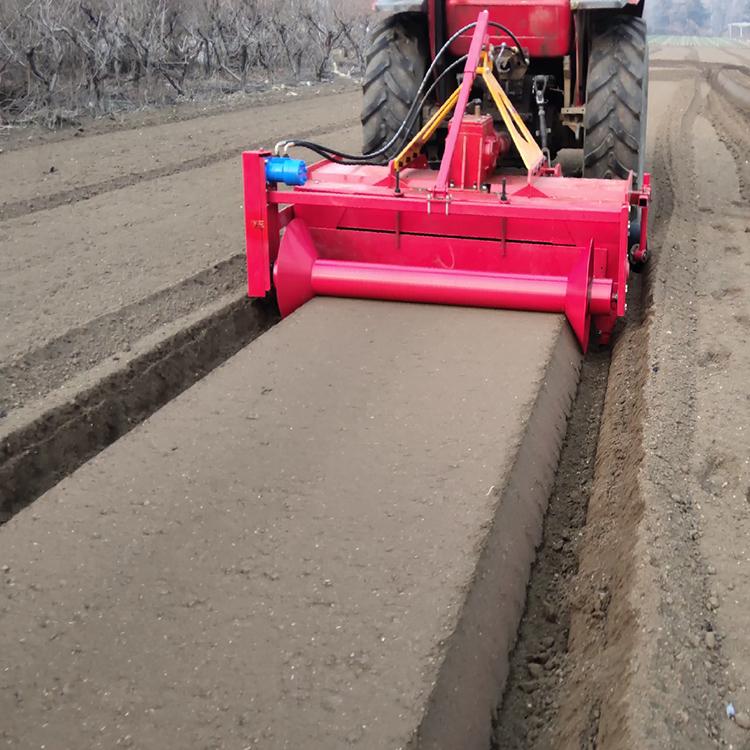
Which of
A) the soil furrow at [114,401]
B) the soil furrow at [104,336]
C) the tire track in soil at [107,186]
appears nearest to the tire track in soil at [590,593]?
the soil furrow at [114,401]

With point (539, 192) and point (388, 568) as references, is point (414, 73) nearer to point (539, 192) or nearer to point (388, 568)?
point (539, 192)

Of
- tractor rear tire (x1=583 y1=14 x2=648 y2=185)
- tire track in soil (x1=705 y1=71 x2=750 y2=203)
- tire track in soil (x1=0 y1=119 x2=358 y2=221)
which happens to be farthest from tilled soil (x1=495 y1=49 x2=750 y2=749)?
tire track in soil (x1=0 y1=119 x2=358 y2=221)

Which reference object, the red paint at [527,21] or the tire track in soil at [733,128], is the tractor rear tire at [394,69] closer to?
the red paint at [527,21]

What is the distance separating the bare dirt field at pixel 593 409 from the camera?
2.16 m

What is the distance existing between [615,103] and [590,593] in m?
3.30

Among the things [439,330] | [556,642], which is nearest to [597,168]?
[439,330]

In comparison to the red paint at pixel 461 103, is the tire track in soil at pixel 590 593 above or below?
below

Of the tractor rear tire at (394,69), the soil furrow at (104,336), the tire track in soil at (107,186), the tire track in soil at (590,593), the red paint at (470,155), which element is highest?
the tractor rear tire at (394,69)

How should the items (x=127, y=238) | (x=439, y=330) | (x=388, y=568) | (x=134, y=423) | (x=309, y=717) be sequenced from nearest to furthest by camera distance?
(x=309, y=717) < (x=388, y=568) < (x=134, y=423) < (x=439, y=330) < (x=127, y=238)

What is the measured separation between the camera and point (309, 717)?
1993 mm

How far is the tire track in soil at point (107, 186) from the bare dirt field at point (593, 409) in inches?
1.2

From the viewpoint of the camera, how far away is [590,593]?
257cm

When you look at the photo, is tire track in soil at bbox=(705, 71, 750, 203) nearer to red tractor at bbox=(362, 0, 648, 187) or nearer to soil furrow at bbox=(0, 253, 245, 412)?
red tractor at bbox=(362, 0, 648, 187)

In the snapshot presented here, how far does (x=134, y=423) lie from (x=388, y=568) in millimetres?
1731
